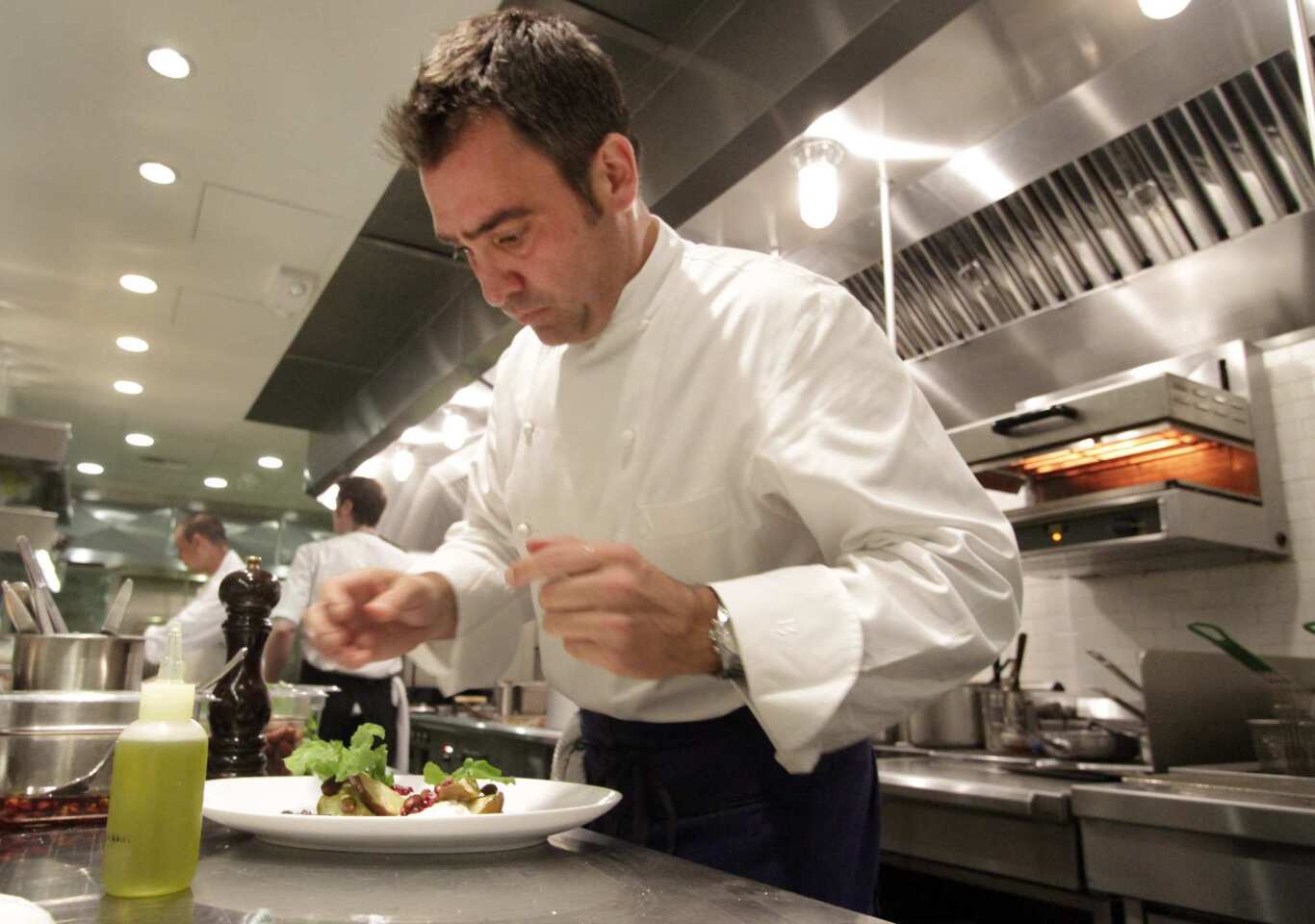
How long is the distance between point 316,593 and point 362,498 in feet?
1.56

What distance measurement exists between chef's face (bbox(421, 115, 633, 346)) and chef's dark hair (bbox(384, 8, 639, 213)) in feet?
0.05

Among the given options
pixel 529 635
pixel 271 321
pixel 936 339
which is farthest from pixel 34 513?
pixel 936 339

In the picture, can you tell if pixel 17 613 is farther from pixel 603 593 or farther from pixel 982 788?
pixel 982 788

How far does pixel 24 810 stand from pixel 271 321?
376 centimetres

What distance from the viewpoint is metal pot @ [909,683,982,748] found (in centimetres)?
297

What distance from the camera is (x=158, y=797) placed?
67cm

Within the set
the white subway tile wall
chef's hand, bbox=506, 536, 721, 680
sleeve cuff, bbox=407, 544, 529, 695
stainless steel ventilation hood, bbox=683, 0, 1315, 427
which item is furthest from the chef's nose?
the white subway tile wall

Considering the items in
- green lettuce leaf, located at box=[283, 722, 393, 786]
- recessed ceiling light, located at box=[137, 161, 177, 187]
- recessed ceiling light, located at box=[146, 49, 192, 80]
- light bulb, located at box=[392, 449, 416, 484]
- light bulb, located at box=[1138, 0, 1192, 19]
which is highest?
recessed ceiling light, located at box=[146, 49, 192, 80]

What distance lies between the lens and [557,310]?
118 cm

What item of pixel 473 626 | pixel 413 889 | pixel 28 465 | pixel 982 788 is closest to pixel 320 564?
pixel 28 465

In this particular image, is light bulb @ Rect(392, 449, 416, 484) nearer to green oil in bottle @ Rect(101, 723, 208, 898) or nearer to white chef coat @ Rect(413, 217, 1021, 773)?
white chef coat @ Rect(413, 217, 1021, 773)

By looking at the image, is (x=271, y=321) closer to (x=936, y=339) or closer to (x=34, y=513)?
(x=34, y=513)

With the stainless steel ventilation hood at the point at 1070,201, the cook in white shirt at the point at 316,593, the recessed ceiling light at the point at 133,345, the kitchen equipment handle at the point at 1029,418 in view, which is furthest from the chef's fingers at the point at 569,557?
the recessed ceiling light at the point at 133,345

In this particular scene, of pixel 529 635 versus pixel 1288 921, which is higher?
pixel 529 635
